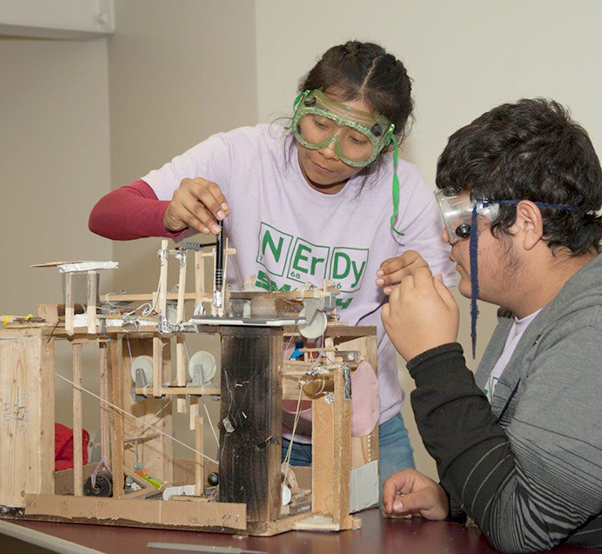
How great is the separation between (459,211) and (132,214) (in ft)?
2.68

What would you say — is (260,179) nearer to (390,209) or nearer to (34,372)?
(390,209)

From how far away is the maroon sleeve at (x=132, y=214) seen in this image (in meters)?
2.08

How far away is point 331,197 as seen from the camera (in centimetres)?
229

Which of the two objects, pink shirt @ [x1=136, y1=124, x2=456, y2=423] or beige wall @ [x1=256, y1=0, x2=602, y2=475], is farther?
beige wall @ [x1=256, y1=0, x2=602, y2=475]

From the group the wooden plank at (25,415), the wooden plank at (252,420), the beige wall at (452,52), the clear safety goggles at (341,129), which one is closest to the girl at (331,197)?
the clear safety goggles at (341,129)

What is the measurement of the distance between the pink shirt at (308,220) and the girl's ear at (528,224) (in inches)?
23.6

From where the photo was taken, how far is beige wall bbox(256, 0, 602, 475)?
2842 mm

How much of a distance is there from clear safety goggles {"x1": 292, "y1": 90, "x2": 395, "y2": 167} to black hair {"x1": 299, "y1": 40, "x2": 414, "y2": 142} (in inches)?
1.3

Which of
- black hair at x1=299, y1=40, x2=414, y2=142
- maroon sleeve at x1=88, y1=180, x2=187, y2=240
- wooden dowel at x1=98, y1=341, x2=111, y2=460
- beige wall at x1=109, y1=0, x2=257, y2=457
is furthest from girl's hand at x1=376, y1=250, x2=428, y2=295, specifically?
beige wall at x1=109, y1=0, x2=257, y2=457

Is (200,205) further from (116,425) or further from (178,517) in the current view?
(178,517)

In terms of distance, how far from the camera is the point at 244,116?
4008 millimetres

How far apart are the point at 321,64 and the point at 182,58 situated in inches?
94.6

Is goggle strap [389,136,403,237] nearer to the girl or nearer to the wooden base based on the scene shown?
the girl

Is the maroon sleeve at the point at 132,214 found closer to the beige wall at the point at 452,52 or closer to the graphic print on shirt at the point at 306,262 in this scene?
the graphic print on shirt at the point at 306,262
